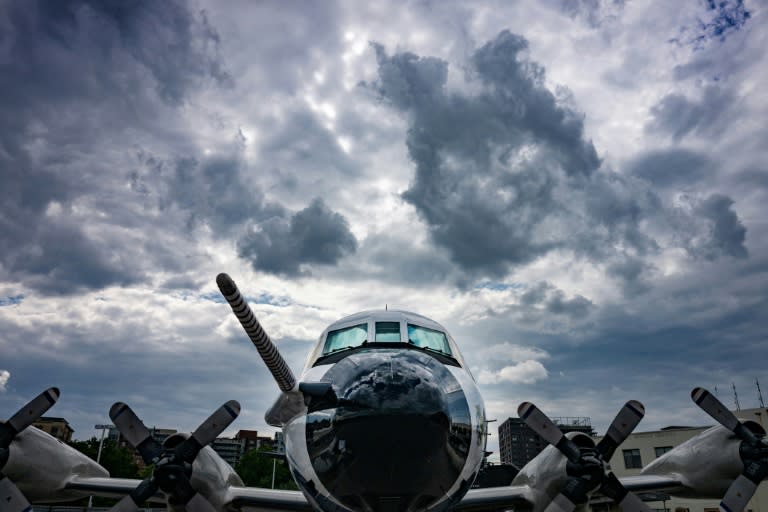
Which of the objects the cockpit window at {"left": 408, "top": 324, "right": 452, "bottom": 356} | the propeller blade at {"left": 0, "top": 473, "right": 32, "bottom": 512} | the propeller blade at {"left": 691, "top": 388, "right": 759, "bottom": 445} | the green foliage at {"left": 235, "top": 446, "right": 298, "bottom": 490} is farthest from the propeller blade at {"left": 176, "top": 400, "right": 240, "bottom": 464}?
the green foliage at {"left": 235, "top": 446, "right": 298, "bottom": 490}

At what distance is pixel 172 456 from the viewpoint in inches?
304

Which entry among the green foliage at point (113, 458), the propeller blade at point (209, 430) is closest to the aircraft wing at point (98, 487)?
the propeller blade at point (209, 430)

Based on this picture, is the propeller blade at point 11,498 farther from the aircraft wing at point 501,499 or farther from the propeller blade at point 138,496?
the aircraft wing at point 501,499

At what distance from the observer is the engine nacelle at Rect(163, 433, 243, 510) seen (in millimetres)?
8250

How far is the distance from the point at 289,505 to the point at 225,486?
1.20 metres

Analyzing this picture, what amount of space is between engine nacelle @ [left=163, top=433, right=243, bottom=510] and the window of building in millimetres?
48339

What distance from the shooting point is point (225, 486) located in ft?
29.8

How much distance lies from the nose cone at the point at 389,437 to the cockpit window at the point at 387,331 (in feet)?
6.73

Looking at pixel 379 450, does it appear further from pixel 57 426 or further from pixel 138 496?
pixel 57 426

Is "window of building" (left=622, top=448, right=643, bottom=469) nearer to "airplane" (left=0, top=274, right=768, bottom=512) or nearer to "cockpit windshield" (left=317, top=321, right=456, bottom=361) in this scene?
"airplane" (left=0, top=274, right=768, bottom=512)

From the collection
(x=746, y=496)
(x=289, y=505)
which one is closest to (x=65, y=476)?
(x=289, y=505)

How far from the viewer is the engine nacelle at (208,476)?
8.25 meters

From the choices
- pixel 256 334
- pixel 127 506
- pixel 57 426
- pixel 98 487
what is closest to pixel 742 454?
pixel 256 334

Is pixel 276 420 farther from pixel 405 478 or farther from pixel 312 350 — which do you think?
pixel 405 478
